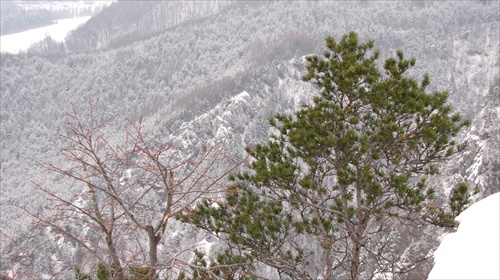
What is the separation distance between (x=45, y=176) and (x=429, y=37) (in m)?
169

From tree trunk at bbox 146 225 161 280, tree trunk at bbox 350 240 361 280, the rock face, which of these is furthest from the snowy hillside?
the rock face

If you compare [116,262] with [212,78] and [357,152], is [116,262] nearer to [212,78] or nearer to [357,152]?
[357,152]

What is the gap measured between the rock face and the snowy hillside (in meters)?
101

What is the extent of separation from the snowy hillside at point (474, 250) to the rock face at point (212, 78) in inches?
3972

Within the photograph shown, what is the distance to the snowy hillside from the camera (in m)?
3.03

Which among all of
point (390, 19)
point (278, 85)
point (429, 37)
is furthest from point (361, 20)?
point (278, 85)

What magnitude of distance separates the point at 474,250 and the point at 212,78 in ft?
561

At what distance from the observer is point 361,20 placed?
19275cm

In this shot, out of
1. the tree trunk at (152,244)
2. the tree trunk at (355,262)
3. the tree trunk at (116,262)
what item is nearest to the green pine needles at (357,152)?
the tree trunk at (355,262)

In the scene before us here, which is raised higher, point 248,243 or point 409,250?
point 248,243

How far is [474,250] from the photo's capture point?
323 centimetres

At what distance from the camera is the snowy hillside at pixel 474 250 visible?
119 inches

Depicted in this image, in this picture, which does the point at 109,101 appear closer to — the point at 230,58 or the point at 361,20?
the point at 230,58

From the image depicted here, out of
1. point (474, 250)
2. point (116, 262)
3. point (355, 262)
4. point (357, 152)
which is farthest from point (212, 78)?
point (474, 250)
